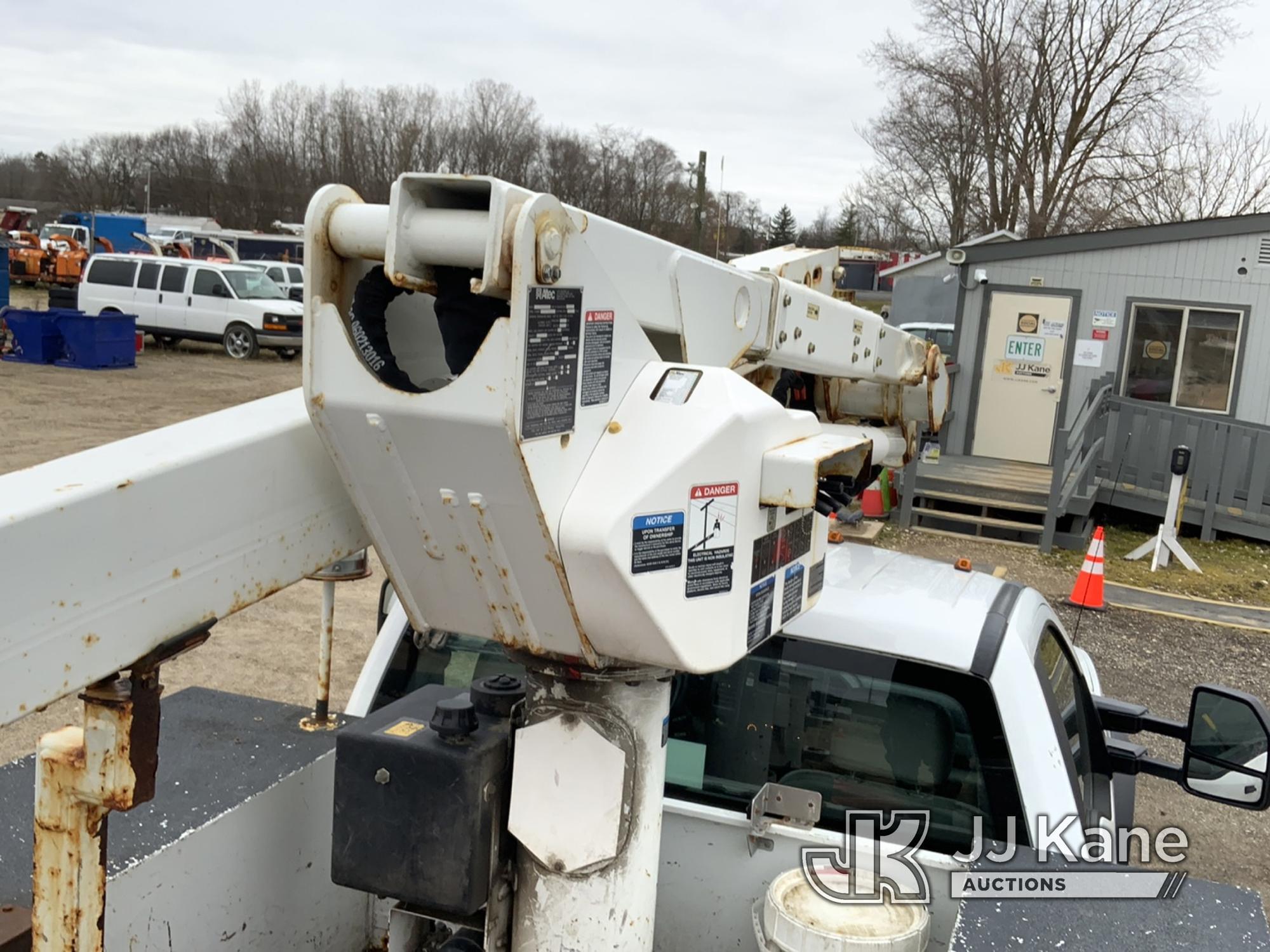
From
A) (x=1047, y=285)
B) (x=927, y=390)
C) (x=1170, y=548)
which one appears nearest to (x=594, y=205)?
(x=1047, y=285)

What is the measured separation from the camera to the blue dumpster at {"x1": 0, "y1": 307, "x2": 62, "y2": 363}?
2300cm

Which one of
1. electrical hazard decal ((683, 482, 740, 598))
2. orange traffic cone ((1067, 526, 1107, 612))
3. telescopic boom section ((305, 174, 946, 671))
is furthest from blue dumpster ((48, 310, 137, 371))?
electrical hazard decal ((683, 482, 740, 598))

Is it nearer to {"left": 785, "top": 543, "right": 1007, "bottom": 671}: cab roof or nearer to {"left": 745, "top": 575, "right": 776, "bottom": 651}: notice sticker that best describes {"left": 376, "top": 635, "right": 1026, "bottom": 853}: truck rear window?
{"left": 785, "top": 543, "right": 1007, "bottom": 671}: cab roof

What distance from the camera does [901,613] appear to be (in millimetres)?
3184

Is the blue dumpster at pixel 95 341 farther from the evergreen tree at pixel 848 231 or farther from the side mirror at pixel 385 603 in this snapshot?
the evergreen tree at pixel 848 231

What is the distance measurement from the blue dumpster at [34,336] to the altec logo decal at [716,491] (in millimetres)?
23937

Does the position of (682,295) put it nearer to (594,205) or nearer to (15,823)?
(15,823)

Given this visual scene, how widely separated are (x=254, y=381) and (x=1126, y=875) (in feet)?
72.1

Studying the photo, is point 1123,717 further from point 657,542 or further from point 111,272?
point 111,272

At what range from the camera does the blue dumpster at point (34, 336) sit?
23000 mm

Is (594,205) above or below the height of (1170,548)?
above

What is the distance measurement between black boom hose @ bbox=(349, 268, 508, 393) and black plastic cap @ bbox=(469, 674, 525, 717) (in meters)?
0.71

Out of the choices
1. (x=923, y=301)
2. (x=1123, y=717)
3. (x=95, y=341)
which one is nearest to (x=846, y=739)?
(x=1123, y=717)

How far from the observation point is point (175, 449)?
180 cm
